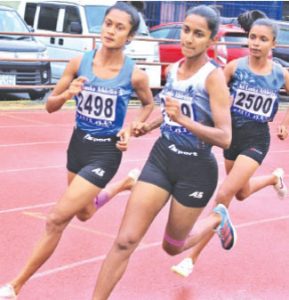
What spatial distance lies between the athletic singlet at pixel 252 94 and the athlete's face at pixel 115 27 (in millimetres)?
1406

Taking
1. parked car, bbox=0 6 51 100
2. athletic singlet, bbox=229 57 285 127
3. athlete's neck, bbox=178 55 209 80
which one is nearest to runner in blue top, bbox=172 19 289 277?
athletic singlet, bbox=229 57 285 127

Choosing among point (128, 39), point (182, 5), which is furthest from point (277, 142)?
point (182, 5)

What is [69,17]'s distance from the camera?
17.1 m

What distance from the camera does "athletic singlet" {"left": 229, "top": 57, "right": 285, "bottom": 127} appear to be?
6.29 m

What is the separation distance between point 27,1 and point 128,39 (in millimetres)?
13669

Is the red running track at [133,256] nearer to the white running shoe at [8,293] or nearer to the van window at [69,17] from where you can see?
the white running shoe at [8,293]

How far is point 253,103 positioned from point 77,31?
10539mm

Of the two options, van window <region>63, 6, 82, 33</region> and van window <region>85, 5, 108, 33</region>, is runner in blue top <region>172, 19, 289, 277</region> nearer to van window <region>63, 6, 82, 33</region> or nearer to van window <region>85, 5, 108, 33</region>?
van window <region>85, 5, 108, 33</region>

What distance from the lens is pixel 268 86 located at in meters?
6.33

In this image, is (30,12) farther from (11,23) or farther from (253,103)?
(253,103)

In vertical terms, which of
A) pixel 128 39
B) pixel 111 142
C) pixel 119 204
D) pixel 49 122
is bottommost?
pixel 49 122

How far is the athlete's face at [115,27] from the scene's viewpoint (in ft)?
17.0

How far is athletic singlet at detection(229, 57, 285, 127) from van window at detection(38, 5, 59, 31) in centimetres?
1162

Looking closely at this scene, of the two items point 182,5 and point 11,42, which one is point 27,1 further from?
point 182,5
